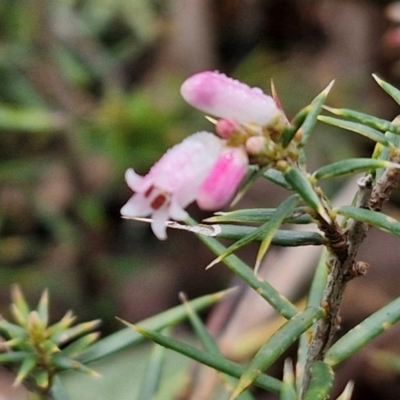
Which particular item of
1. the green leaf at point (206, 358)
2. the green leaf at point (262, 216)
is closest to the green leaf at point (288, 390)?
the green leaf at point (206, 358)

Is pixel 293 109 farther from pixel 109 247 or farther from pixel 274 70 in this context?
pixel 109 247

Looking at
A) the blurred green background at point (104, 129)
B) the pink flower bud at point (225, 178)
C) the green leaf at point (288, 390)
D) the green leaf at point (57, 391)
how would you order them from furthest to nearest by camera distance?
the blurred green background at point (104, 129), the green leaf at point (57, 391), the green leaf at point (288, 390), the pink flower bud at point (225, 178)

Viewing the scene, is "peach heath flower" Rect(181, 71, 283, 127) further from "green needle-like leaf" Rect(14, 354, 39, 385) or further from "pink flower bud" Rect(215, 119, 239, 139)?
"green needle-like leaf" Rect(14, 354, 39, 385)

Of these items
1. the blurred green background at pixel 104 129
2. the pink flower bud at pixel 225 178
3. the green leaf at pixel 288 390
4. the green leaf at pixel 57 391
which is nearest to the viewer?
the pink flower bud at pixel 225 178

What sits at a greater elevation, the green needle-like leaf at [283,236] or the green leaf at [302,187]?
the green leaf at [302,187]

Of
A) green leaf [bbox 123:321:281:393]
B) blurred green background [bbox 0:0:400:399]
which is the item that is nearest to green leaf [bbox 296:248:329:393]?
green leaf [bbox 123:321:281:393]

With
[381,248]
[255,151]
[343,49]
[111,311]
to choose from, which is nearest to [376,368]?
[381,248]

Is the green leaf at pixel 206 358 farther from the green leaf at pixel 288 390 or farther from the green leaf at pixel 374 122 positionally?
the green leaf at pixel 374 122
